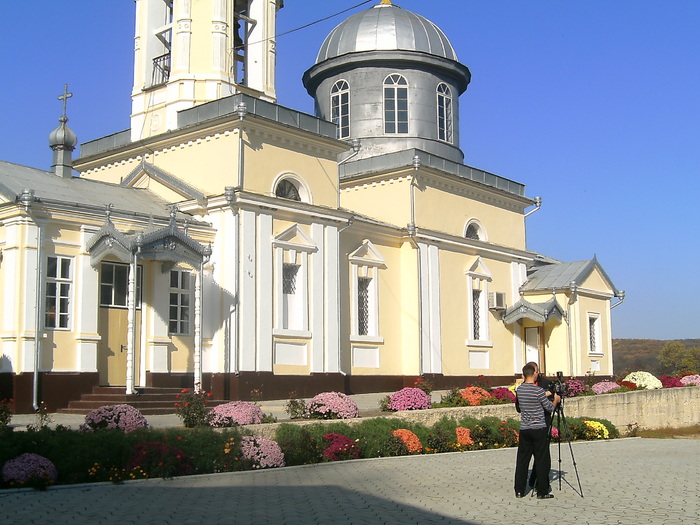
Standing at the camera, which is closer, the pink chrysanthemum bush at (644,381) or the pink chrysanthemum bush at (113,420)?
the pink chrysanthemum bush at (113,420)

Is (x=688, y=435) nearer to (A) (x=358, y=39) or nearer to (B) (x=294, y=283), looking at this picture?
(B) (x=294, y=283)

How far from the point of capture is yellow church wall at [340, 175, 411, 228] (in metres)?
25.9

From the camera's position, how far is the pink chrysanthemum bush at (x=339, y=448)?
12.7 m

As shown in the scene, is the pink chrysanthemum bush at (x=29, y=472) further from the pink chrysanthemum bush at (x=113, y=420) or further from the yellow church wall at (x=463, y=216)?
the yellow church wall at (x=463, y=216)

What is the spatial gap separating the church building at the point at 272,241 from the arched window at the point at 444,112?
0.26ft

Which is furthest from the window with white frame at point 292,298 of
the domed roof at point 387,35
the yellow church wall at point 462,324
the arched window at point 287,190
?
the domed roof at point 387,35

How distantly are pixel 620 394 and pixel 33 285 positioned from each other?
624 inches

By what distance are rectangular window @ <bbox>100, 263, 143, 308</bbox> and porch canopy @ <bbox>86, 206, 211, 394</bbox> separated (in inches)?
14.2

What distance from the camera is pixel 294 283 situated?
70.5 feet

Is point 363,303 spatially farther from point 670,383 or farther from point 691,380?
point 691,380

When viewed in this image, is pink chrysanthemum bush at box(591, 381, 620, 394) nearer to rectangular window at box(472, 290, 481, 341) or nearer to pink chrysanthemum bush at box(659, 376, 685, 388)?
rectangular window at box(472, 290, 481, 341)

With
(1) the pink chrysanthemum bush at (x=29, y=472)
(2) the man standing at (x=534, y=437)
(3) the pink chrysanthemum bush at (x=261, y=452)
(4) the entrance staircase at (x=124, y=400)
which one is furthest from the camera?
(4) the entrance staircase at (x=124, y=400)

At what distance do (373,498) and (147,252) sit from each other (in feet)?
31.4

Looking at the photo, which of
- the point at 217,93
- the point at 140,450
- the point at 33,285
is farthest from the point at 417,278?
the point at 140,450
